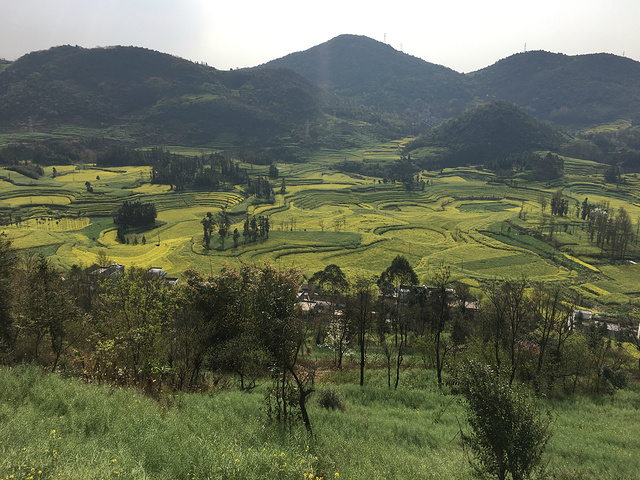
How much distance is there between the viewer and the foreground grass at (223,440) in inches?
411

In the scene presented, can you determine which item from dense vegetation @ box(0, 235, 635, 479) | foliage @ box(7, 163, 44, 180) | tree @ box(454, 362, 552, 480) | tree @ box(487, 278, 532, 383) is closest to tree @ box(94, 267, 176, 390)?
dense vegetation @ box(0, 235, 635, 479)

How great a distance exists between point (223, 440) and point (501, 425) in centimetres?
939

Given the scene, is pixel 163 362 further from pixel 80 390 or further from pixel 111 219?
pixel 111 219

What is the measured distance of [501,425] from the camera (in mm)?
10492

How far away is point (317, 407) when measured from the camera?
808 inches

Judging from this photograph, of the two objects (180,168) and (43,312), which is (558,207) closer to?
(43,312)

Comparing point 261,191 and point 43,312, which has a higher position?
point 261,191

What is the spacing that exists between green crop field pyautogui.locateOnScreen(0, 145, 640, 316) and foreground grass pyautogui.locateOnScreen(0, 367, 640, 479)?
52.8 m

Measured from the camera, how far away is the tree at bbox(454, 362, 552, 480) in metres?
10.3

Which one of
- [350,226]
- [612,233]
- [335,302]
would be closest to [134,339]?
[335,302]

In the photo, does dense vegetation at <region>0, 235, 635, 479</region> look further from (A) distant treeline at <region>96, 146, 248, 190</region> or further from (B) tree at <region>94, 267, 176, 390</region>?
(A) distant treeline at <region>96, 146, 248, 190</region>

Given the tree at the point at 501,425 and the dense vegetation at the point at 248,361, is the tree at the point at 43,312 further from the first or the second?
the tree at the point at 501,425

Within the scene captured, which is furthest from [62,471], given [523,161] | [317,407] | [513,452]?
[523,161]

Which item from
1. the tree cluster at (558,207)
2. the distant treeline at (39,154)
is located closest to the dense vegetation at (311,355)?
the tree cluster at (558,207)
